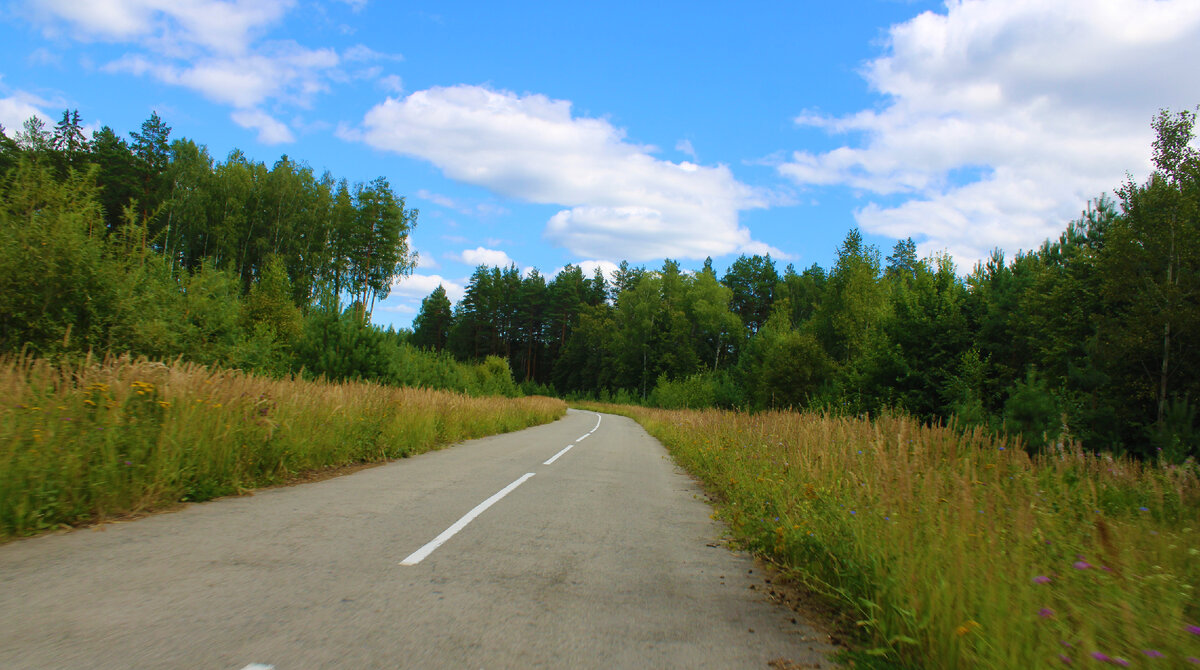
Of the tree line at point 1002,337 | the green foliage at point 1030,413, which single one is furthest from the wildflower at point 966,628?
the green foliage at point 1030,413

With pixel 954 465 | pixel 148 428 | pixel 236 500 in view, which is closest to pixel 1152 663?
pixel 954 465

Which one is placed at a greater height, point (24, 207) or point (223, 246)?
point (223, 246)

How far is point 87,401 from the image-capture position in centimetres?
637

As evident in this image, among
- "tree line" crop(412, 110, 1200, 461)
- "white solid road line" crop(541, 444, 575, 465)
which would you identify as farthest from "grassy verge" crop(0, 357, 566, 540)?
"tree line" crop(412, 110, 1200, 461)

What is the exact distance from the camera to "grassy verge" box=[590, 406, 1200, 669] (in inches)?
107

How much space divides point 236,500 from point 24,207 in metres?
Result: 7.65

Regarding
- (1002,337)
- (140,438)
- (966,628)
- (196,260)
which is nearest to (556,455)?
(140,438)

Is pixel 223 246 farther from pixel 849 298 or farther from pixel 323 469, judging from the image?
pixel 849 298

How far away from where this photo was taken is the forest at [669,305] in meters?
10.5

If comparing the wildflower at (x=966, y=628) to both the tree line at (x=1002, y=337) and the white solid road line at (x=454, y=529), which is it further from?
the tree line at (x=1002, y=337)

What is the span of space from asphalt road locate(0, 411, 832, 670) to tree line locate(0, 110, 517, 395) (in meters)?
5.38

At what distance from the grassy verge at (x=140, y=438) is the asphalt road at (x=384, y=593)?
51 cm

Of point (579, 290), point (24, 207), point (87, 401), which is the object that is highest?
point (579, 290)

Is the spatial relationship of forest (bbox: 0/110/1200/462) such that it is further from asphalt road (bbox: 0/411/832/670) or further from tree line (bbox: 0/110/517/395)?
asphalt road (bbox: 0/411/832/670)
